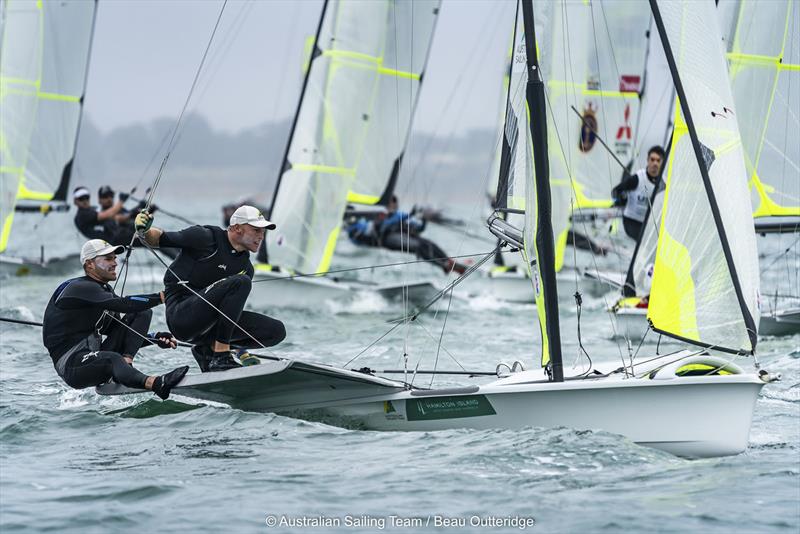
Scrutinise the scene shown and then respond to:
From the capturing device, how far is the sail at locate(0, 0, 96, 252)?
64.4 ft

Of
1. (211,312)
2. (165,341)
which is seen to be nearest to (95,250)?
(165,341)

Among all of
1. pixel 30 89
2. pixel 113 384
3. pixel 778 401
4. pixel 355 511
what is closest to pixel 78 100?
pixel 30 89

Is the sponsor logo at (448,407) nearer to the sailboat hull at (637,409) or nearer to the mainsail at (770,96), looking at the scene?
the sailboat hull at (637,409)

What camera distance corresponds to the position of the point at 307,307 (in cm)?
1614

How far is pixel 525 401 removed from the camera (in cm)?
711

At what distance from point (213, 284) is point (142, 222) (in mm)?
730

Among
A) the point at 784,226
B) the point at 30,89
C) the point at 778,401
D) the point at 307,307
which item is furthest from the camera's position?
the point at 30,89

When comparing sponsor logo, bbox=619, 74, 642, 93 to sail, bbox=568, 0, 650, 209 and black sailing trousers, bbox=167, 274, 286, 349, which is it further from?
black sailing trousers, bbox=167, 274, 286, 349

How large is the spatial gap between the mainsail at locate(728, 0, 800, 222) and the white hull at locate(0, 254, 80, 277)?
1151 centimetres

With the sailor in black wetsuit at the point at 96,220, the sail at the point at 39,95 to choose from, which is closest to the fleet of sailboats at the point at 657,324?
the sailor in black wetsuit at the point at 96,220

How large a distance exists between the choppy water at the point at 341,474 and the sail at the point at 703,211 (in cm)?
84

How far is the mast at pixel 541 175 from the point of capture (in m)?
7.33

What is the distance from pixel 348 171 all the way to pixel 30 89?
21.4 ft

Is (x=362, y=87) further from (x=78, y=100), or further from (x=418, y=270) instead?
(x=418, y=270)
